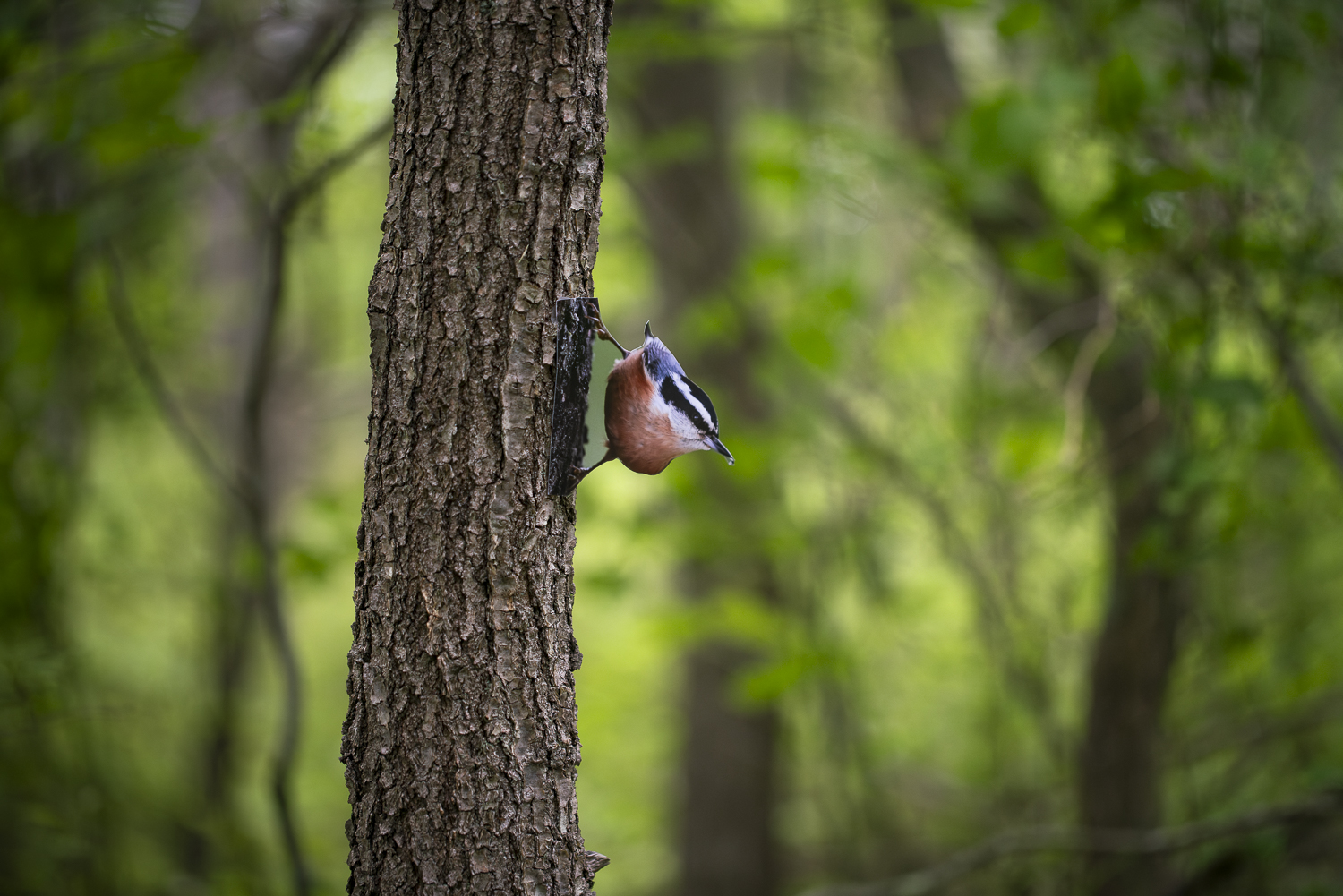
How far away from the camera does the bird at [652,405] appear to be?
89cm

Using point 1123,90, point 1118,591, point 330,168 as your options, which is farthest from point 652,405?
point 1118,591

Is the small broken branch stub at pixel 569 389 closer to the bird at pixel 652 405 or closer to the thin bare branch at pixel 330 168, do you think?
the bird at pixel 652 405

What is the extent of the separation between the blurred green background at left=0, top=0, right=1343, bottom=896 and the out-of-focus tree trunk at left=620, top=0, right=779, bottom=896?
2 centimetres

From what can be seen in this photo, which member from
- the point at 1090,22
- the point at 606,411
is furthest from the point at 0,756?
the point at 1090,22

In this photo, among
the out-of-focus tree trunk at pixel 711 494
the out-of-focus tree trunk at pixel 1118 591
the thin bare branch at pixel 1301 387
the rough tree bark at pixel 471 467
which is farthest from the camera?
the out-of-focus tree trunk at pixel 711 494

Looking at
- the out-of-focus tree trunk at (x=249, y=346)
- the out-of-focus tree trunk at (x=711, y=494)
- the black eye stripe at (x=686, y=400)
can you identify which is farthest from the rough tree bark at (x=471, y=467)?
the out-of-focus tree trunk at (x=711, y=494)

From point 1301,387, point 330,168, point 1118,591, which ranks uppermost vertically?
point 330,168

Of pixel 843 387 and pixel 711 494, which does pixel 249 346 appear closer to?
pixel 711 494

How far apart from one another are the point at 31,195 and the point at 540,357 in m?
2.54

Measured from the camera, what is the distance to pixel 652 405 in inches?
35.0

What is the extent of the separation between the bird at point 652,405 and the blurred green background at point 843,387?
0.04 meters

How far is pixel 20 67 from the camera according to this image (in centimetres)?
203

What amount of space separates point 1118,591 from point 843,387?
130 cm

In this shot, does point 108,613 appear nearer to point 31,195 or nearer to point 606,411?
point 31,195
